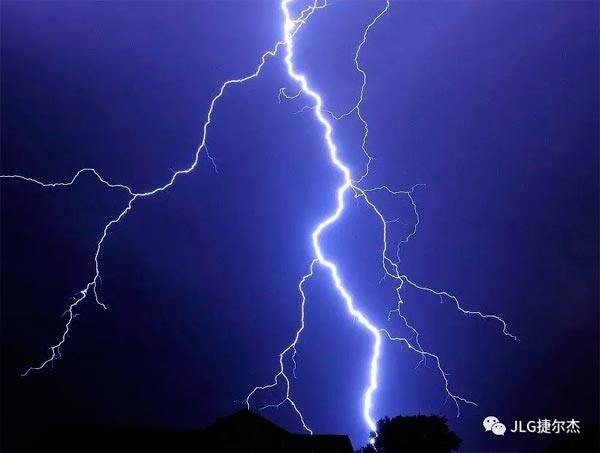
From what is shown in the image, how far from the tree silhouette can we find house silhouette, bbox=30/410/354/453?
89 centimetres

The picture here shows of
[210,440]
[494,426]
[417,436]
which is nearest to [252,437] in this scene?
[210,440]

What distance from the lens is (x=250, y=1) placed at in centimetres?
803

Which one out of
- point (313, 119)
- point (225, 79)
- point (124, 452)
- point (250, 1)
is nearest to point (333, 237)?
point (313, 119)

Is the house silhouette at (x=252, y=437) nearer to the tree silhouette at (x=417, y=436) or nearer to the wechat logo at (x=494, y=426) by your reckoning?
the tree silhouette at (x=417, y=436)

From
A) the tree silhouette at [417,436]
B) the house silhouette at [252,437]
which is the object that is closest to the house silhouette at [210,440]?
the house silhouette at [252,437]

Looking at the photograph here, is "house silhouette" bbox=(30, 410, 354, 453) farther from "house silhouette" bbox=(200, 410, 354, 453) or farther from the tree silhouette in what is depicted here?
the tree silhouette

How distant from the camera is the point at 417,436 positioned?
7949 millimetres

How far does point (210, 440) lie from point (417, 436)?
4.12 m

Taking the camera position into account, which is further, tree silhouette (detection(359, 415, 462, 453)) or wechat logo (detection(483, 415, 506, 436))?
tree silhouette (detection(359, 415, 462, 453))

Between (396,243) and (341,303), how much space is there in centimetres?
176

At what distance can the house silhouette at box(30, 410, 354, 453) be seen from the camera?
25.8 feet

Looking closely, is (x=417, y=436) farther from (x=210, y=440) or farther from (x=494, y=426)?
(x=210, y=440)

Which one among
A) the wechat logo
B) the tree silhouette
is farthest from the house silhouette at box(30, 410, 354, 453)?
the wechat logo

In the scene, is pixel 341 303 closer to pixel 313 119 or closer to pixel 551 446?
pixel 313 119
